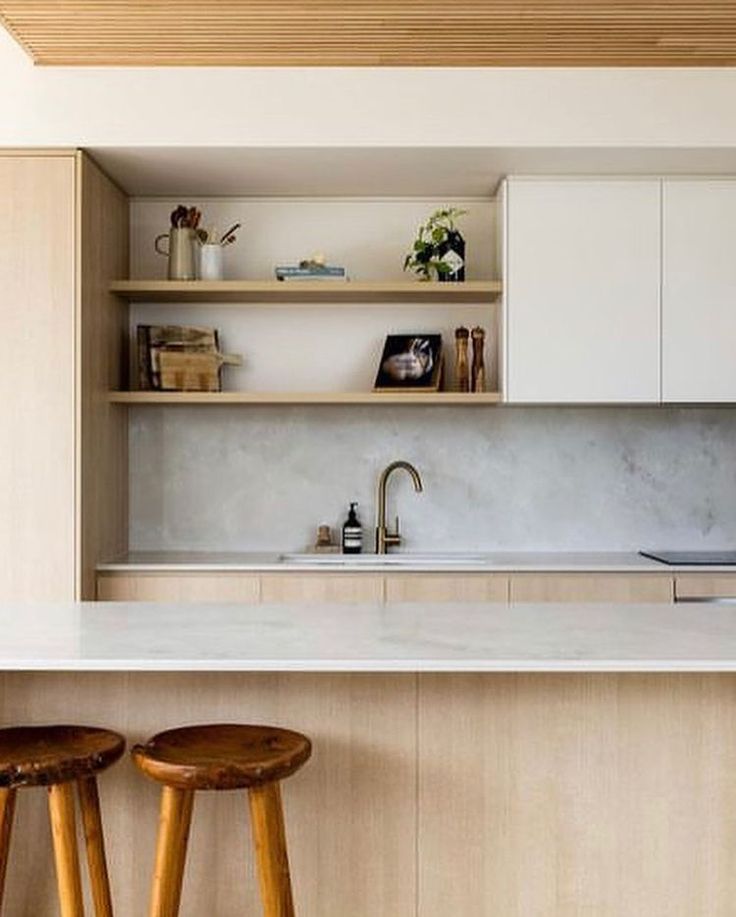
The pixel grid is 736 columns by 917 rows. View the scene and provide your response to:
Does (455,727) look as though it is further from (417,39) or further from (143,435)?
(143,435)

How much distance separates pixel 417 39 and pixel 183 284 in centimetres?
121

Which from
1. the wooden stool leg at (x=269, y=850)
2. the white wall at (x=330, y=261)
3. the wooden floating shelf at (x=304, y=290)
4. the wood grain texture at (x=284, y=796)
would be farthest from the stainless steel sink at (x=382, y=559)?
the wooden stool leg at (x=269, y=850)

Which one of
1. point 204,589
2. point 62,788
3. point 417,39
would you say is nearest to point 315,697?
point 62,788

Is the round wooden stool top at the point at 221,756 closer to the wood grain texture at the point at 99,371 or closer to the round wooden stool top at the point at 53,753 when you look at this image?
the round wooden stool top at the point at 53,753

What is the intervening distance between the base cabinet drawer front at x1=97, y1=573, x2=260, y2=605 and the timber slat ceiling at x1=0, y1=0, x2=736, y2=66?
1687 mm

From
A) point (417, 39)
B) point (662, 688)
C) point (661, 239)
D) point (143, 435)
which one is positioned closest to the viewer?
point (662, 688)

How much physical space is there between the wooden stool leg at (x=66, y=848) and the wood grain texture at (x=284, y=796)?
192 mm

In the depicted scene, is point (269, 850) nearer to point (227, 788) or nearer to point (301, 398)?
point (227, 788)

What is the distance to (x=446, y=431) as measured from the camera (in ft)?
14.8

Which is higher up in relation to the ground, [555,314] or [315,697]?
[555,314]

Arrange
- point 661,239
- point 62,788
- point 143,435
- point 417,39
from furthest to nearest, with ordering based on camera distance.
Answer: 1. point 143,435
2. point 661,239
3. point 417,39
4. point 62,788

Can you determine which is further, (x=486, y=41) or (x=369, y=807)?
(x=486, y=41)

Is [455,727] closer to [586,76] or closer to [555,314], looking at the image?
[555,314]

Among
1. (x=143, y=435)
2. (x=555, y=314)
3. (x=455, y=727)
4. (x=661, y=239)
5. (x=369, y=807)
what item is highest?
(x=661, y=239)
